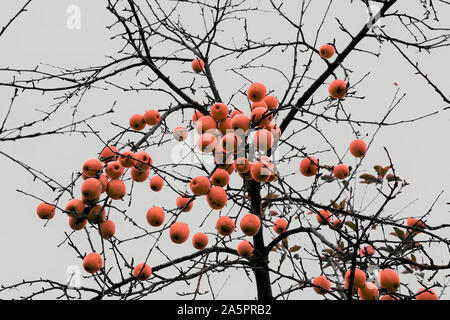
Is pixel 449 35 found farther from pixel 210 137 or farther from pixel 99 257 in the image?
pixel 99 257

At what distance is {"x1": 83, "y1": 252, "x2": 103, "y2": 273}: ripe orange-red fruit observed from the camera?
2598 mm

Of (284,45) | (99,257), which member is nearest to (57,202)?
(99,257)

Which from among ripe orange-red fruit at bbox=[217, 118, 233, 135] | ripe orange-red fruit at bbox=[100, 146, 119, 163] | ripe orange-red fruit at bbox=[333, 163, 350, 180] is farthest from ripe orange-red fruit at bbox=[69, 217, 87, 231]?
ripe orange-red fruit at bbox=[333, 163, 350, 180]

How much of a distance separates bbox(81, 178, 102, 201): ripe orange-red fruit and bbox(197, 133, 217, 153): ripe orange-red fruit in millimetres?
874

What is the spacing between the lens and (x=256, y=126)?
10.0 feet

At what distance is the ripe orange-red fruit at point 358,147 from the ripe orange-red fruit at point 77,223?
8.95 ft

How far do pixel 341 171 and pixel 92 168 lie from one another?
2.57 metres

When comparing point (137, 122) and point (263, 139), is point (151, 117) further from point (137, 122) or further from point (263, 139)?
point (263, 139)

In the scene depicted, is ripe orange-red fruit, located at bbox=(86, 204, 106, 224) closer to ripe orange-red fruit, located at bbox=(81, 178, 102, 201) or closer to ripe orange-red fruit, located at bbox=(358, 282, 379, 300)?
ripe orange-red fruit, located at bbox=(81, 178, 102, 201)

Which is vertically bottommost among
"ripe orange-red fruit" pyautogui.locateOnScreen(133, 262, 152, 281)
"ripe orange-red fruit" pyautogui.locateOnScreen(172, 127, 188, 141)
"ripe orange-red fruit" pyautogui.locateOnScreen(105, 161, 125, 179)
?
"ripe orange-red fruit" pyautogui.locateOnScreen(133, 262, 152, 281)

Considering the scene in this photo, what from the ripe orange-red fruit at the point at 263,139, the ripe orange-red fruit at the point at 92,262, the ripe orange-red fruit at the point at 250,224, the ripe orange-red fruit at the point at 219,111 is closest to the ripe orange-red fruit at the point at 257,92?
the ripe orange-red fruit at the point at 219,111
